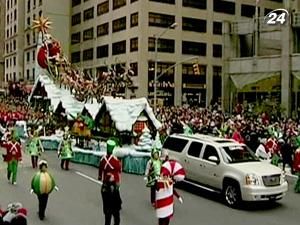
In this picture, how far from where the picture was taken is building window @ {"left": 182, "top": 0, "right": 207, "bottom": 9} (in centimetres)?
6511

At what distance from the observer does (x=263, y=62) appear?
163ft

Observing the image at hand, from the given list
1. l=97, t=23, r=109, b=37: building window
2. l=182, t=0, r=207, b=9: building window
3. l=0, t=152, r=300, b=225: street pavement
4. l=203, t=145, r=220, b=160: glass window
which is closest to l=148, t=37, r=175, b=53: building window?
l=182, t=0, r=207, b=9: building window

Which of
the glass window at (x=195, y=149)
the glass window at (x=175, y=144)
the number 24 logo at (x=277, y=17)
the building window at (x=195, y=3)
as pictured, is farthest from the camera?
the building window at (x=195, y=3)

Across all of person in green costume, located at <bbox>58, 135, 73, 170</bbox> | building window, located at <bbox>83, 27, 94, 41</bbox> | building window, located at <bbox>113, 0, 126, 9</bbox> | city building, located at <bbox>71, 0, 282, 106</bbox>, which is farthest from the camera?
building window, located at <bbox>83, 27, 94, 41</bbox>

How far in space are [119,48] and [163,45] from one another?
19.5 feet

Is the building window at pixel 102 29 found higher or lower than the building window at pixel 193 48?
higher

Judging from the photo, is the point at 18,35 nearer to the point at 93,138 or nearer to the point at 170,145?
the point at 93,138

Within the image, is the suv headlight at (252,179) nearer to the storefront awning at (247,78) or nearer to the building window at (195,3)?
the storefront awning at (247,78)

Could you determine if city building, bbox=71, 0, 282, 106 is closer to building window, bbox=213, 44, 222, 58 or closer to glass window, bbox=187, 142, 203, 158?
building window, bbox=213, 44, 222, 58

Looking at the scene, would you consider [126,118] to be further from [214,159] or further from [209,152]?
[214,159]

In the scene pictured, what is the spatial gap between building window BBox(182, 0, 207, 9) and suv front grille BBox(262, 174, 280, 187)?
171 feet

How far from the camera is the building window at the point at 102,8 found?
70088 mm

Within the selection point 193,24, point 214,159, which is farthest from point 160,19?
point 214,159

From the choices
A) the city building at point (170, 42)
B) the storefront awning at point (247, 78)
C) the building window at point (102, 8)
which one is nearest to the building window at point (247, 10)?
the city building at point (170, 42)
